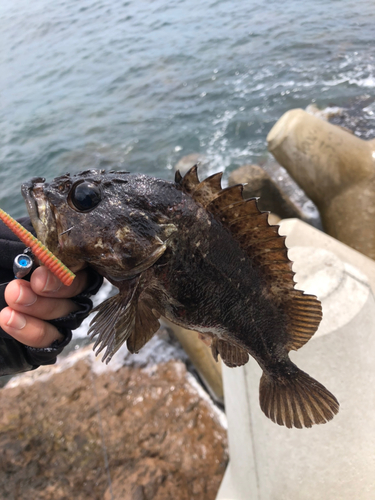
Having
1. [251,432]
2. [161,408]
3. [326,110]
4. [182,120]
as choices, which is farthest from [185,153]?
[251,432]

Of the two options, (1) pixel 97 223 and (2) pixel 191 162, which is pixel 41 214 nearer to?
(1) pixel 97 223

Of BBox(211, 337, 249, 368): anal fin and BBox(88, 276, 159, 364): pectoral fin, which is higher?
Answer: BBox(88, 276, 159, 364): pectoral fin

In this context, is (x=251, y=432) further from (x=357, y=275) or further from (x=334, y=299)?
(x=357, y=275)

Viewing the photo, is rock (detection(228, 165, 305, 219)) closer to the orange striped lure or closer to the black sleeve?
the black sleeve

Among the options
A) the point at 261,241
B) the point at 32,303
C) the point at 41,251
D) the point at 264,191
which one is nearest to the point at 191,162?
the point at 264,191

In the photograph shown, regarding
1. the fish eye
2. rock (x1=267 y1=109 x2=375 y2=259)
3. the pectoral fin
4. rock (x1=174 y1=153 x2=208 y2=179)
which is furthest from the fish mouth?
rock (x1=174 y1=153 x2=208 y2=179)

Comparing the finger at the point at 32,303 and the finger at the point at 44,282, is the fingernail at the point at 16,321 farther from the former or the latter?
the finger at the point at 44,282

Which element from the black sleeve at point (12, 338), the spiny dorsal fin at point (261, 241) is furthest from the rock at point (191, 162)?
the spiny dorsal fin at point (261, 241)
